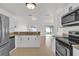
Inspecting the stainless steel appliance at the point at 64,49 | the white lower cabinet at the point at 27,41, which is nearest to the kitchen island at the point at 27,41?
the white lower cabinet at the point at 27,41

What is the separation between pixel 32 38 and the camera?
682 centimetres

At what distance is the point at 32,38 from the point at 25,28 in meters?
1.41

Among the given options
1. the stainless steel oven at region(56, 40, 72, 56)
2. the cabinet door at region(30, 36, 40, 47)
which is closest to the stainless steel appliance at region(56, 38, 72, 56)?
the stainless steel oven at region(56, 40, 72, 56)

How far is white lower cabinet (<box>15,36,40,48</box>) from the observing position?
22.4 feet

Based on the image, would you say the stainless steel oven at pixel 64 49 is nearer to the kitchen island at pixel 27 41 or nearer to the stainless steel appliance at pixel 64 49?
the stainless steel appliance at pixel 64 49

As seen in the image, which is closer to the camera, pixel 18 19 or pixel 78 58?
pixel 78 58

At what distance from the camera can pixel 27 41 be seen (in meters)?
6.83

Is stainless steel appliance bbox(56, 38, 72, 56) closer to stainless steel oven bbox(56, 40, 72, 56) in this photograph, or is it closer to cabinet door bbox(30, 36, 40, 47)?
stainless steel oven bbox(56, 40, 72, 56)

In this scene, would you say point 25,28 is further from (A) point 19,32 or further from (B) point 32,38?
(B) point 32,38

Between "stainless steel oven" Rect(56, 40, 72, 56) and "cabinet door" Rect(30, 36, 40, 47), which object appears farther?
"cabinet door" Rect(30, 36, 40, 47)

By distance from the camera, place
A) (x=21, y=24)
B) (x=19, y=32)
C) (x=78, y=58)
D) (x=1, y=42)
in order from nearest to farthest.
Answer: (x=78, y=58), (x=1, y=42), (x=19, y=32), (x=21, y=24)

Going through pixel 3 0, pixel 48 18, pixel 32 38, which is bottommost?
pixel 32 38

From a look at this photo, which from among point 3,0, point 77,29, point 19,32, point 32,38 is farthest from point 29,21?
point 3,0

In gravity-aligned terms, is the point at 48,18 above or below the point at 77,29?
above
